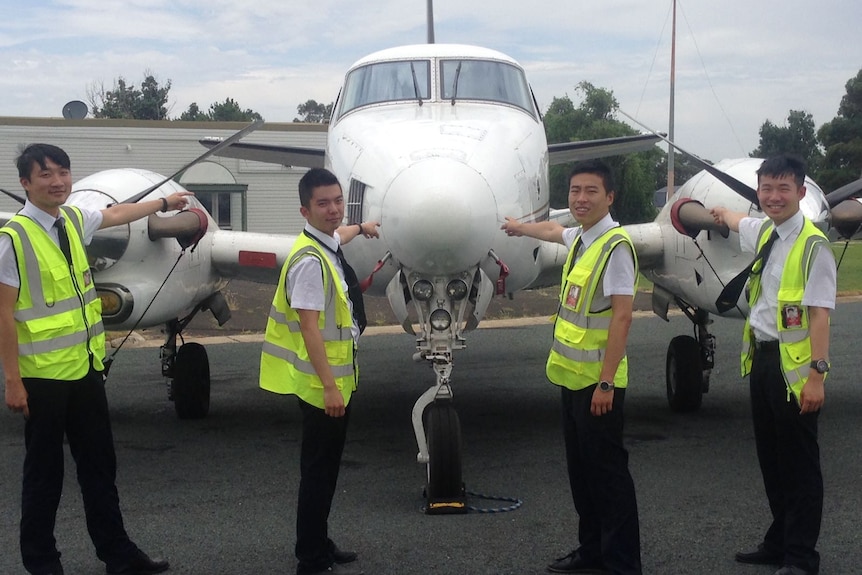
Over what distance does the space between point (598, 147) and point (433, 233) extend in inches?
182

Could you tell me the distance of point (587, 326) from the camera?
14.3ft

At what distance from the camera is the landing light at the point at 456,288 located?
5.81 meters

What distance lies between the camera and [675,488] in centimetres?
602

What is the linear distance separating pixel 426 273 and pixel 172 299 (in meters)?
2.82

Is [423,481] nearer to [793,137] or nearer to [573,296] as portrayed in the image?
[573,296]

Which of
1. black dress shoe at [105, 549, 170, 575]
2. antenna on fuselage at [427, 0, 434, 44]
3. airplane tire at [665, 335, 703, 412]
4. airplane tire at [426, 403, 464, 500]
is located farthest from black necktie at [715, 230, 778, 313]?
antenna on fuselage at [427, 0, 434, 44]

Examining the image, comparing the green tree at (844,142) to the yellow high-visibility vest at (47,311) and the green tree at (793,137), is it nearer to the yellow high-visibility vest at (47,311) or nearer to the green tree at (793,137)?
the green tree at (793,137)

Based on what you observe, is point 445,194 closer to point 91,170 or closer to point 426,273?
point 426,273

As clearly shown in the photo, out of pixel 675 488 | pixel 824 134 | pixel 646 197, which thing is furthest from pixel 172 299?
pixel 824 134

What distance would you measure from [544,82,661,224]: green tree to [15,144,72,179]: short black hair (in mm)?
37609

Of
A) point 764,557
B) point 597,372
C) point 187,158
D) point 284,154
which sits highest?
point 187,158

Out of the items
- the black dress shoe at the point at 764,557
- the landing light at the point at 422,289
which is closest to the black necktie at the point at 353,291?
the landing light at the point at 422,289

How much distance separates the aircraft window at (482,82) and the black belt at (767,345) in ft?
10.7

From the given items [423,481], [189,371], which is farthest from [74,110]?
[423,481]
